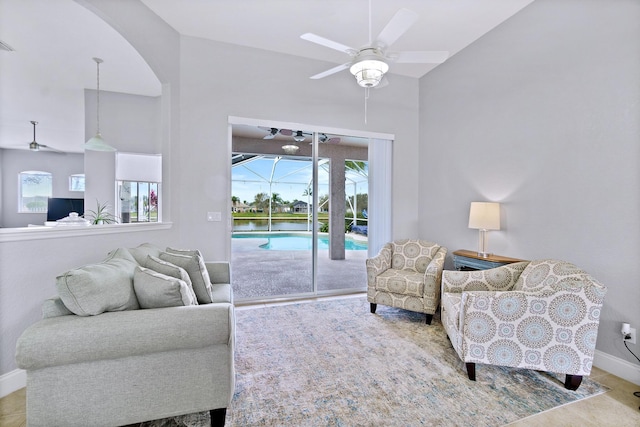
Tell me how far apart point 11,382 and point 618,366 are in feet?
14.4

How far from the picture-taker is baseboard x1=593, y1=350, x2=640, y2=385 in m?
2.18

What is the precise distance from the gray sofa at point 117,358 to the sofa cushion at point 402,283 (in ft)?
7.00

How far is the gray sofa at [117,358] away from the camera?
1.37 m

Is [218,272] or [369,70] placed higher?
[369,70]

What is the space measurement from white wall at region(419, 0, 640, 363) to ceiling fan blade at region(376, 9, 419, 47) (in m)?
1.68

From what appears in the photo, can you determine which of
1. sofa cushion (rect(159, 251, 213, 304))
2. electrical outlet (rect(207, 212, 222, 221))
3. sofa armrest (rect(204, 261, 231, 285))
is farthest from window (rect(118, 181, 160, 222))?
sofa cushion (rect(159, 251, 213, 304))

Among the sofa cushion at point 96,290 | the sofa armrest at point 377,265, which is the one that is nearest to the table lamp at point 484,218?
the sofa armrest at point 377,265

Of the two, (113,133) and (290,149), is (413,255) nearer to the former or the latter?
(290,149)

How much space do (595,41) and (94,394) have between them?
4.24 m

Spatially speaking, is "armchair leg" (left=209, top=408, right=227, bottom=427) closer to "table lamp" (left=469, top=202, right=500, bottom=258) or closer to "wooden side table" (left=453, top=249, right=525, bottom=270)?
"wooden side table" (left=453, top=249, right=525, bottom=270)

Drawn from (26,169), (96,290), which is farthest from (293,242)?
(26,169)

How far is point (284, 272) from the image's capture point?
16.3 feet

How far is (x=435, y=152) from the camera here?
432 centimetres

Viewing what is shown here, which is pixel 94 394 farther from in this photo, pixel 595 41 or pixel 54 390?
pixel 595 41
